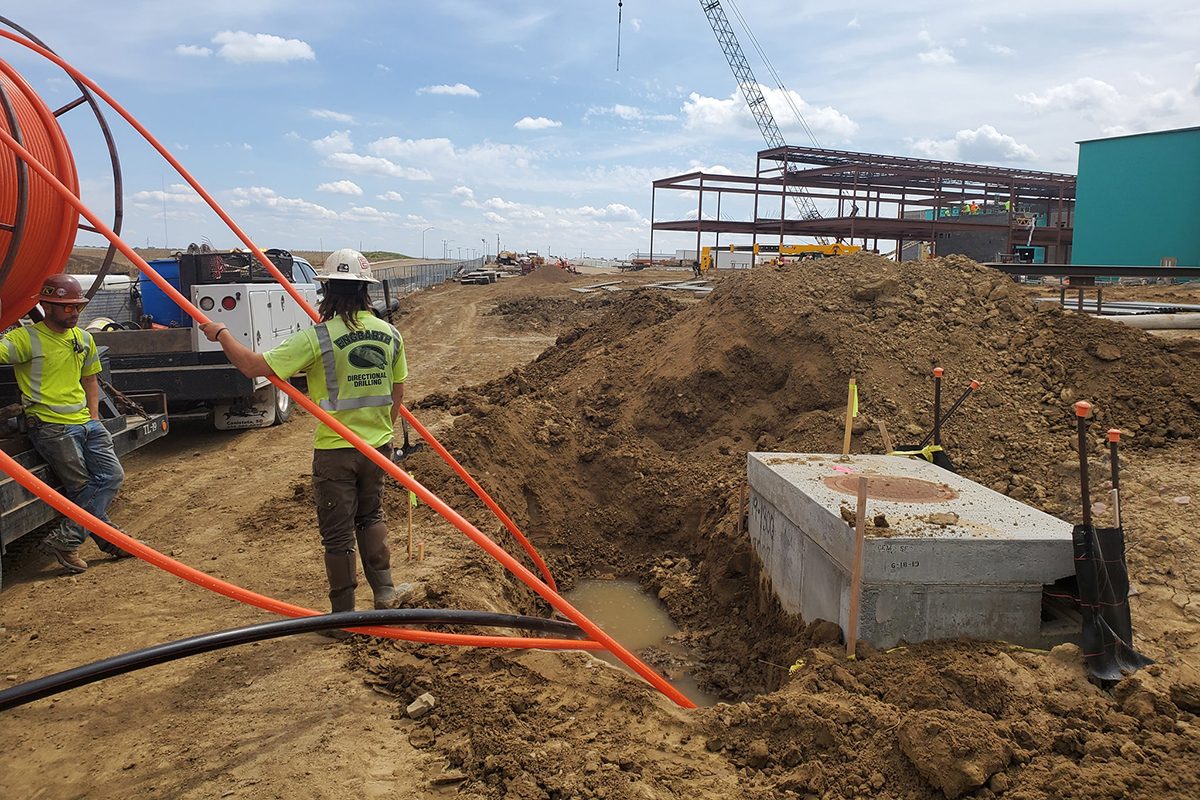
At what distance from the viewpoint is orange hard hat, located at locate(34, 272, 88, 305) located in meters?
5.12

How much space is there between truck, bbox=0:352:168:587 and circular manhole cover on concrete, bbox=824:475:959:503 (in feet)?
17.9

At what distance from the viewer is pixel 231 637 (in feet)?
10.3

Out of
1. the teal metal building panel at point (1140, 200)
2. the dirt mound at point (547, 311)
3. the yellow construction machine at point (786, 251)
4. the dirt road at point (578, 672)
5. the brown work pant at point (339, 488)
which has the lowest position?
the dirt road at point (578, 672)

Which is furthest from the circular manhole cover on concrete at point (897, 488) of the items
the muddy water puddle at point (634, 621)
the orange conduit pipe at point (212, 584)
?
→ the orange conduit pipe at point (212, 584)

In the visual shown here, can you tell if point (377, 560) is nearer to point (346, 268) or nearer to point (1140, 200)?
point (346, 268)

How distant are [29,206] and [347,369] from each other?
8.05 ft

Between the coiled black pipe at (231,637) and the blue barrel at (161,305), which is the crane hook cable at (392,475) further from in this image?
the blue barrel at (161,305)

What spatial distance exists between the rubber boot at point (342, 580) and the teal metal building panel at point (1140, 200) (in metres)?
31.5

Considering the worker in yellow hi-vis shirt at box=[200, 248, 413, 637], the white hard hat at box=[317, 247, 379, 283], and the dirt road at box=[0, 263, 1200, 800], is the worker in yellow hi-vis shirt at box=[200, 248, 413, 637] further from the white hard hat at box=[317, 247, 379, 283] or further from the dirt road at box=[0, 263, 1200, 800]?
the dirt road at box=[0, 263, 1200, 800]

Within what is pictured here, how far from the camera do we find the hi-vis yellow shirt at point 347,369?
395 cm

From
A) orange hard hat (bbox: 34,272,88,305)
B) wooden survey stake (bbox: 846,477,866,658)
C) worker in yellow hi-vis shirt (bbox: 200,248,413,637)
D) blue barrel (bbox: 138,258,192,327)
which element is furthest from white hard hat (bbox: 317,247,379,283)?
blue barrel (bbox: 138,258,192,327)

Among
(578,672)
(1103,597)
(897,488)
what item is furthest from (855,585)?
(578,672)

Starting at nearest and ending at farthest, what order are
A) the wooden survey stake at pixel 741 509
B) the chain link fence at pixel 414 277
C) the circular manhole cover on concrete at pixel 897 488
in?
1. the circular manhole cover on concrete at pixel 897 488
2. the wooden survey stake at pixel 741 509
3. the chain link fence at pixel 414 277

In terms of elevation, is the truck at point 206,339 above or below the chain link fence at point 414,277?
below
